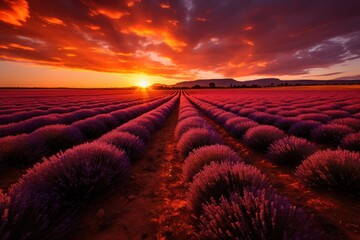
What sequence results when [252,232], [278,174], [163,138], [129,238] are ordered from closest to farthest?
[252,232]
[129,238]
[278,174]
[163,138]

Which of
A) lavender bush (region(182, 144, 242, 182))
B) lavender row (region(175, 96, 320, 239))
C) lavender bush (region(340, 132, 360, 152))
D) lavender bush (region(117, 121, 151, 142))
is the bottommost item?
lavender bush (region(117, 121, 151, 142))

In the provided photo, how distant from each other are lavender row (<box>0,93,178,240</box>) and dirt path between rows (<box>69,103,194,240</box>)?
0.55 feet

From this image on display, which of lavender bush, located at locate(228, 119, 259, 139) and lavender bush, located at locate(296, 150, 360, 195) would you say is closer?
lavender bush, located at locate(296, 150, 360, 195)

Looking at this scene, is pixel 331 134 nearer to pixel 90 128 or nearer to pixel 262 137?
pixel 262 137

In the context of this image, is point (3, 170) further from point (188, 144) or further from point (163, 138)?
point (163, 138)

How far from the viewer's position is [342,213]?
2.26 metres

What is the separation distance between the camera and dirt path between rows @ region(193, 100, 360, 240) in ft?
6.60

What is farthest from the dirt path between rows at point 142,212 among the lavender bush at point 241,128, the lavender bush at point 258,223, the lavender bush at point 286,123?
the lavender bush at point 286,123

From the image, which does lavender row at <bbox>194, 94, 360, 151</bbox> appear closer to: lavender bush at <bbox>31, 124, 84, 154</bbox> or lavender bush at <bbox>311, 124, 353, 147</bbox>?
lavender bush at <bbox>311, 124, 353, 147</bbox>

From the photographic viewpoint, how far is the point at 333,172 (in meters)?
2.77

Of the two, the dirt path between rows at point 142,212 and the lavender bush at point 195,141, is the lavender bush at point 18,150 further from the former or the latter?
the lavender bush at point 195,141

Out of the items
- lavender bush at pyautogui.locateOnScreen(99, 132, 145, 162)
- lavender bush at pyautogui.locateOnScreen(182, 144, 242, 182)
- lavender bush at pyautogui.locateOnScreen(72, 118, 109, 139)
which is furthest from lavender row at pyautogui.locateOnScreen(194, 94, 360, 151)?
lavender bush at pyautogui.locateOnScreen(72, 118, 109, 139)

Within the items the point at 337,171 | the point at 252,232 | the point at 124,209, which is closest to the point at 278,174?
the point at 337,171

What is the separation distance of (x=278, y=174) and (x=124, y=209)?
112 inches
